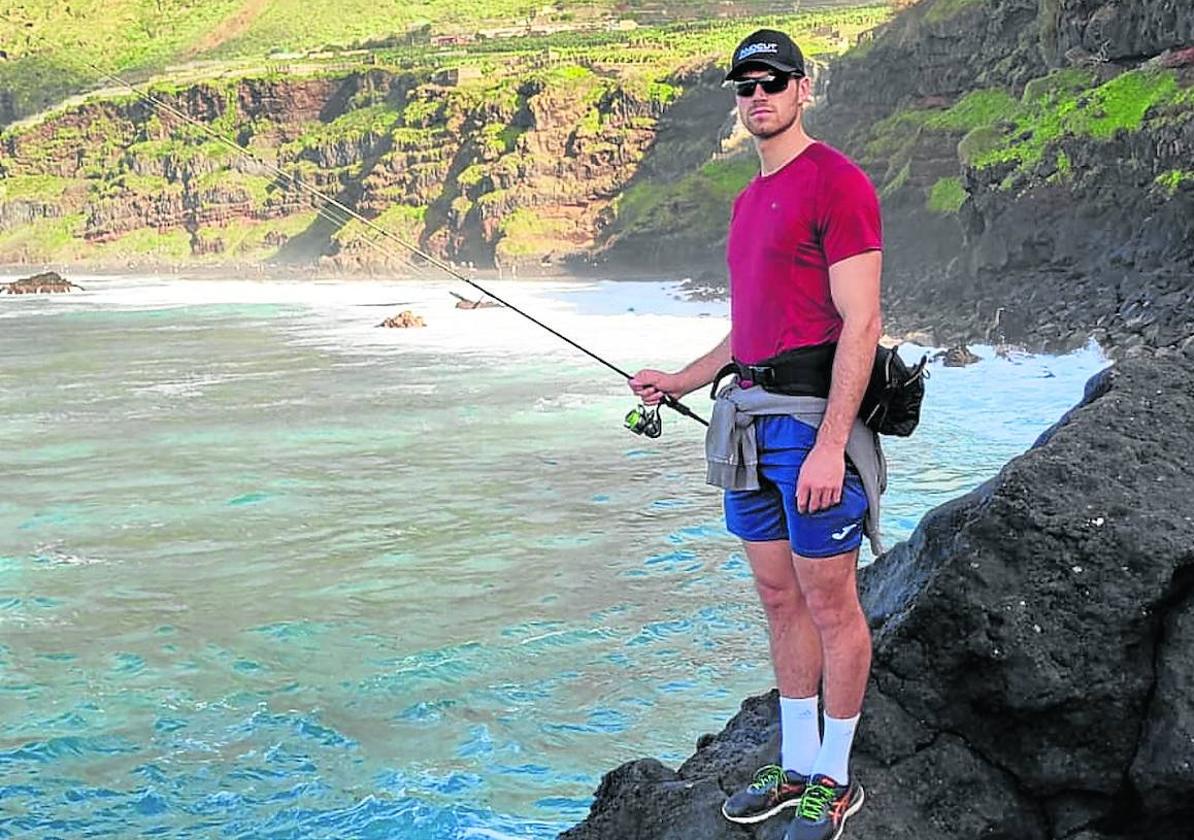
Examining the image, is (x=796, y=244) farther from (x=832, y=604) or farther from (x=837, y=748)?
→ (x=837, y=748)

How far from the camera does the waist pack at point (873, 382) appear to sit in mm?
3406

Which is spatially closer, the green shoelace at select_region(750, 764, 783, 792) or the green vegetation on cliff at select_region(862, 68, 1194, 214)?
the green shoelace at select_region(750, 764, 783, 792)

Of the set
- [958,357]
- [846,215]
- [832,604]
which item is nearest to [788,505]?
[832,604]

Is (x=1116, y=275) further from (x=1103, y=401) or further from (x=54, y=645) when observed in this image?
(x=1103, y=401)

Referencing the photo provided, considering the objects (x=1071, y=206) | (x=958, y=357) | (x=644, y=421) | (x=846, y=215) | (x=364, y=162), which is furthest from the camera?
(x=364, y=162)

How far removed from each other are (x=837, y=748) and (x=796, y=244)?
1.30 meters

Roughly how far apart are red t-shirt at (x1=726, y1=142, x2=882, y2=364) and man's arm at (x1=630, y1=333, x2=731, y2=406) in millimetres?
312

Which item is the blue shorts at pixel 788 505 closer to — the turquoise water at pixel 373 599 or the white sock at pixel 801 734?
the white sock at pixel 801 734

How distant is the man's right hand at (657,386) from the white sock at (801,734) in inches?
A: 39.1

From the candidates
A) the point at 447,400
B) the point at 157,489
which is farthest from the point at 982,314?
the point at 157,489

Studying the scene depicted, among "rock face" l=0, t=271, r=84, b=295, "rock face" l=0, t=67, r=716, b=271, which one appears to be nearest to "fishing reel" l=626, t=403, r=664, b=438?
"rock face" l=0, t=67, r=716, b=271

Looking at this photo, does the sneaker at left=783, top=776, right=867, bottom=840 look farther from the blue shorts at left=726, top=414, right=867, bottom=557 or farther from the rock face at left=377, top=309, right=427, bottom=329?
the rock face at left=377, top=309, right=427, bottom=329

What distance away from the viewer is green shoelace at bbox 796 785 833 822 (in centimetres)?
335

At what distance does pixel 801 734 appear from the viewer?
360cm
